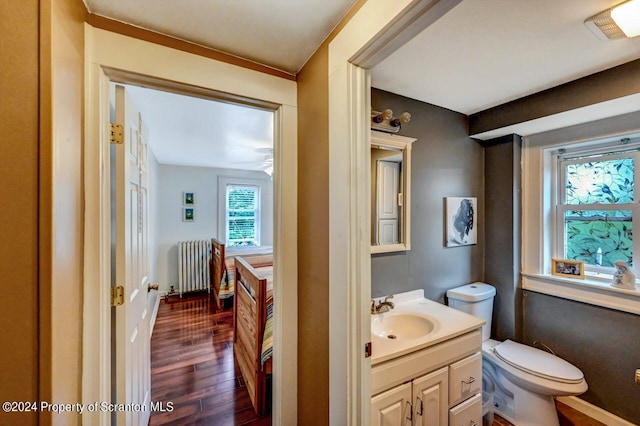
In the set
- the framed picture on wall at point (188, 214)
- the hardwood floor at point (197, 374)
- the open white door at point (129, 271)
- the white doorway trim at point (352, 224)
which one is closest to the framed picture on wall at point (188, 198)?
the framed picture on wall at point (188, 214)

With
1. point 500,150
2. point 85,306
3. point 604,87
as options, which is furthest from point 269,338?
point 604,87

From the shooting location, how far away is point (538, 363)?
5.31 feet

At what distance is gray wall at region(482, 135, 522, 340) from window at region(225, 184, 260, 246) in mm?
4084

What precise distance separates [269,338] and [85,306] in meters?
1.09

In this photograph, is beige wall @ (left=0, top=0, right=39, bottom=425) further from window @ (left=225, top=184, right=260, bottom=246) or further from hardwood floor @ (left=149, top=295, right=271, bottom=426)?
window @ (left=225, top=184, right=260, bottom=246)

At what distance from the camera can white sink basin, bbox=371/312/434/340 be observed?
148 cm

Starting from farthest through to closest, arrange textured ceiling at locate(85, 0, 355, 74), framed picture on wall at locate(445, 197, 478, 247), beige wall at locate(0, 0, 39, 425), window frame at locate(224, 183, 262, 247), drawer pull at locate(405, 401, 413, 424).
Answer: window frame at locate(224, 183, 262, 247), framed picture on wall at locate(445, 197, 478, 247), drawer pull at locate(405, 401, 413, 424), textured ceiling at locate(85, 0, 355, 74), beige wall at locate(0, 0, 39, 425)

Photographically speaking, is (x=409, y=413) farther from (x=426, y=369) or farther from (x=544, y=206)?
(x=544, y=206)

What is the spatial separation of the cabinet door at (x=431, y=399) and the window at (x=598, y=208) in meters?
1.58

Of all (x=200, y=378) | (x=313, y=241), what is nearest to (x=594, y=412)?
(x=313, y=241)

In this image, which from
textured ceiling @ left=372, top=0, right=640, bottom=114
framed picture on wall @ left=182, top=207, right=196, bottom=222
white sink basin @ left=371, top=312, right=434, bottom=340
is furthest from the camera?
framed picture on wall @ left=182, top=207, right=196, bottom=222

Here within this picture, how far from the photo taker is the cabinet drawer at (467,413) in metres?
1.30

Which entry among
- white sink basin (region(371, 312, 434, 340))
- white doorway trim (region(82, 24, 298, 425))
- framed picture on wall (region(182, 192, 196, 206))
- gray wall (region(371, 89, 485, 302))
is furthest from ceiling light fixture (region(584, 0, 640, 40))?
framed picture on wall (region(182, 192, 196, 206))

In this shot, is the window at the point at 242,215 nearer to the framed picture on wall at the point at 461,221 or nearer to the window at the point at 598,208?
the framed picture on wall at the point at 461,221
